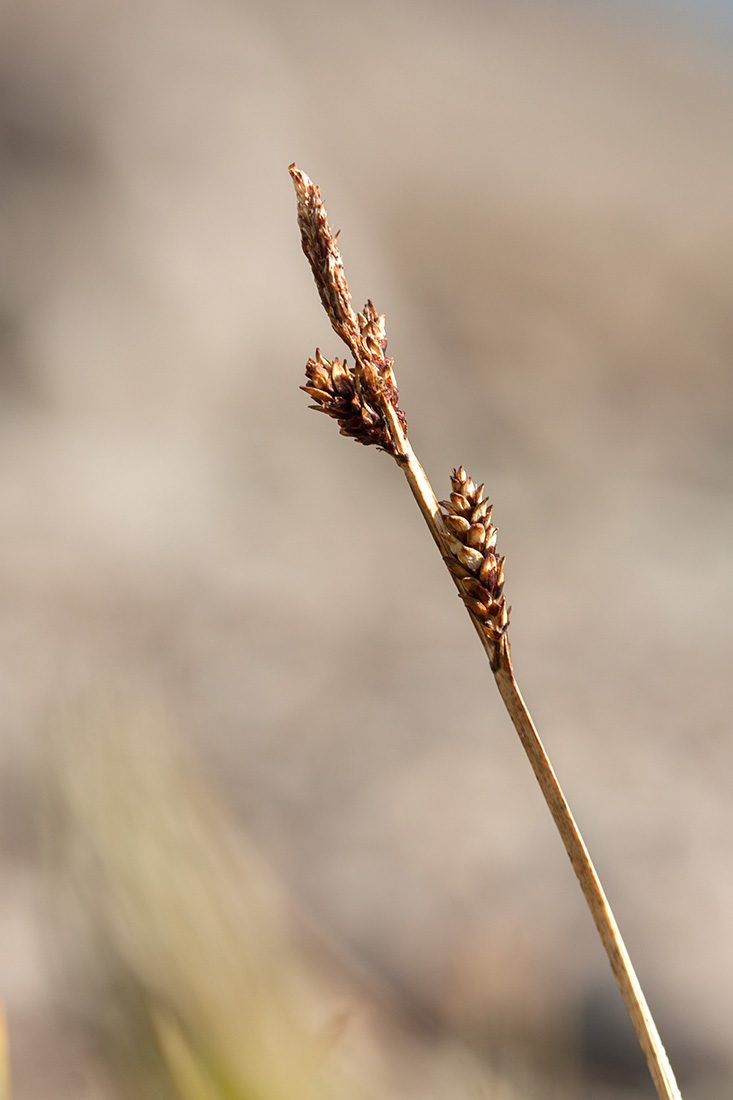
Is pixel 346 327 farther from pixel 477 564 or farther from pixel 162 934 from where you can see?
pixel 162 934

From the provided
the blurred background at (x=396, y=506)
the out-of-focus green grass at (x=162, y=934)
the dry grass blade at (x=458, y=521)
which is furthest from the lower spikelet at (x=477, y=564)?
the blurred background at (x=396, y=506)

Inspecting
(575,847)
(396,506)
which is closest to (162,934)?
(575,847)

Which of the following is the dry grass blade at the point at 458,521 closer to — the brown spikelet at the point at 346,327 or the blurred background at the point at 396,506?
the brown spikelet at the point at 346,327

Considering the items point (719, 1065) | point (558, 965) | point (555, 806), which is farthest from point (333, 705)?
point (555, 806)

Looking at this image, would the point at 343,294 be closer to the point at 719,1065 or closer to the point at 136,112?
the point at 719,1065

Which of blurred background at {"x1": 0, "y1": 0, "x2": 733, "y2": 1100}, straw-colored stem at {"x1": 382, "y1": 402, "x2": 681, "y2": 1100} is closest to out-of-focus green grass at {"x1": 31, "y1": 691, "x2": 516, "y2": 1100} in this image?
straw-colored stem at {"x1": 382, "y1": 402, "x2": 681, "y2": 1100}

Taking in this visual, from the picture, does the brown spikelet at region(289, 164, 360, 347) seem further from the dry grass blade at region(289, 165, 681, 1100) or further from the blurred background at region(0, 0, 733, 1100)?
the blurred background at region(0, 0, 733, 1100)
